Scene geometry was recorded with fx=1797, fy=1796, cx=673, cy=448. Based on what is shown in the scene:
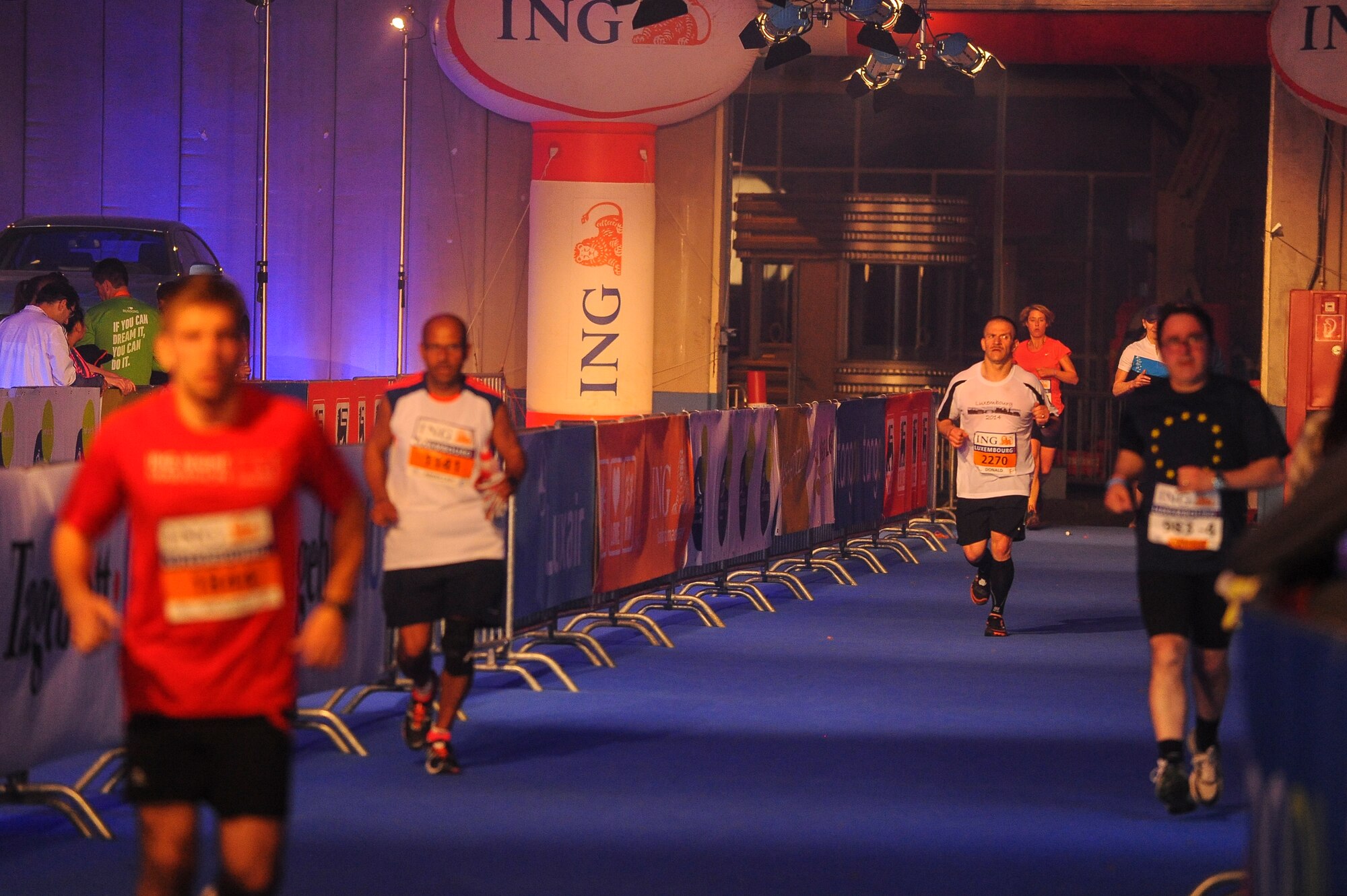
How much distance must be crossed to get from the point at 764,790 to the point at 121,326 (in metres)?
8.74

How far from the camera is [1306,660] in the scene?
2.81 m

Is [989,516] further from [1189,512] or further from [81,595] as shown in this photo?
[81,595]

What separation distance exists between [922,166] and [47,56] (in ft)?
46.9

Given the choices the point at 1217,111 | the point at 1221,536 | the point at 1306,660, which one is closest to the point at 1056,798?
the point at 1221,536

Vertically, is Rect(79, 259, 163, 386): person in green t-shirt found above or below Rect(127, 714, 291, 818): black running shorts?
above

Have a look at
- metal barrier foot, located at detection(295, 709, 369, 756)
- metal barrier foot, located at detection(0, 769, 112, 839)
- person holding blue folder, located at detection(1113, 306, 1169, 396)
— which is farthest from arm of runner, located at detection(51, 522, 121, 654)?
person holding blue folder, located at detection(1113, 306, 1169, 396)

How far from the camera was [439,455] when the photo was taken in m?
7.50

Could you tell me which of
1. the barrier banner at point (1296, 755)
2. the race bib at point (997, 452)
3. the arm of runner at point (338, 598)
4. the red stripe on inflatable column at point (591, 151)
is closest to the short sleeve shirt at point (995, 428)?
the race bib at point (997, 452)

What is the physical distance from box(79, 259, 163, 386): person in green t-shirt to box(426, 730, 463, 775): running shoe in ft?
25.6

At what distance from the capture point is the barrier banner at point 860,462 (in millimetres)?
15766

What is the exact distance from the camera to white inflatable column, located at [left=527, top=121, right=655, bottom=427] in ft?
66.6

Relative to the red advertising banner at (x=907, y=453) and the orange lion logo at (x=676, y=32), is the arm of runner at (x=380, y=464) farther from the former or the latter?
the orange lion logo at (x=676, y=32)

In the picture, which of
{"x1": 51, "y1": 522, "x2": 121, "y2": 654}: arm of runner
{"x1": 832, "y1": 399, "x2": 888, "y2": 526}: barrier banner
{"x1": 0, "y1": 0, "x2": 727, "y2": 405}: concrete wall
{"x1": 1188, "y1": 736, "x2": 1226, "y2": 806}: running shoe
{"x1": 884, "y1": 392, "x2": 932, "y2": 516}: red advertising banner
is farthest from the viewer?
{"x1": 0, "y1": 0, "x2": 727, "y2": 405}: concrete wall

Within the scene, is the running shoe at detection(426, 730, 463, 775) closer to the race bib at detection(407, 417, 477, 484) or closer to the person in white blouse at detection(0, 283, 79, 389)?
the race bib at detection(407, 417, 477, 484)
